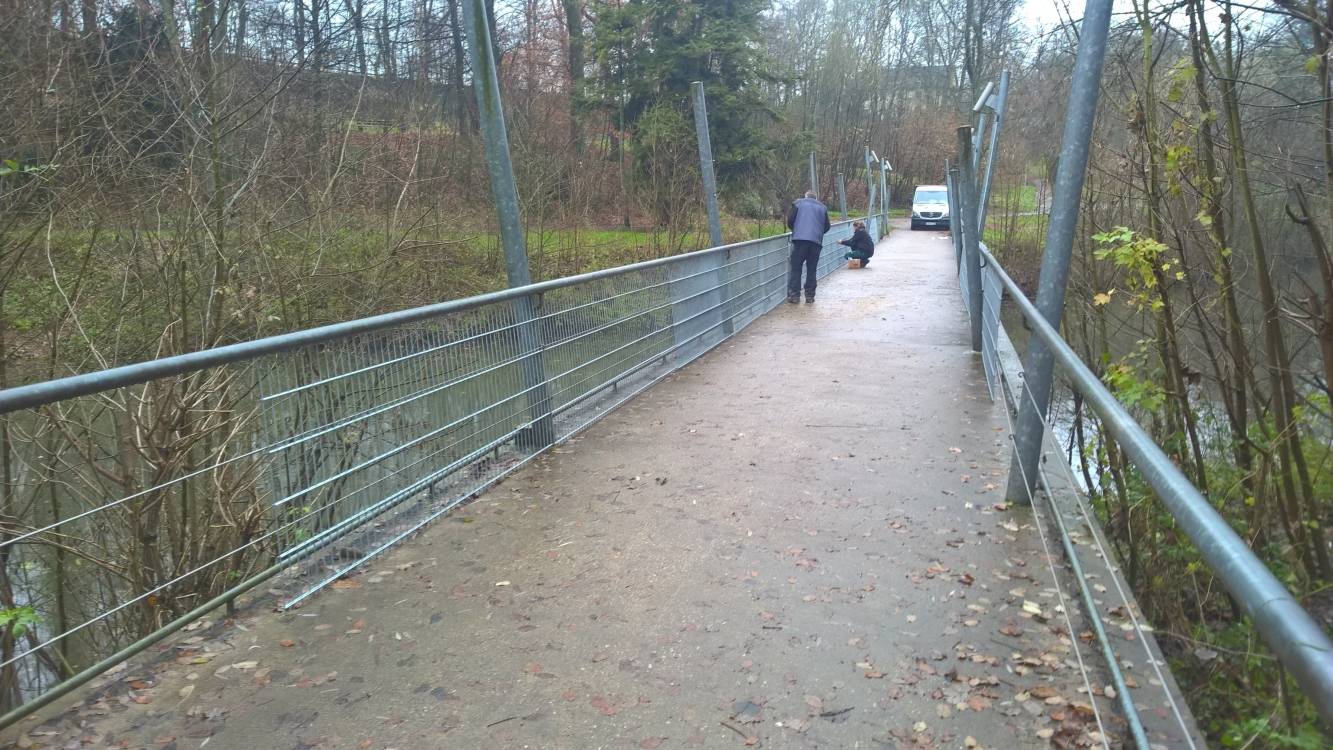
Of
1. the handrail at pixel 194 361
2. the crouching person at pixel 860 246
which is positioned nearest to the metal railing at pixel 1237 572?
the handrail at pixel 194 361

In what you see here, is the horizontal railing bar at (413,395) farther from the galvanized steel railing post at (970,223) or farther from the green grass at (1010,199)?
the green grass at (1010,199)

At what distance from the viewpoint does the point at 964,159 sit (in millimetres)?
9234

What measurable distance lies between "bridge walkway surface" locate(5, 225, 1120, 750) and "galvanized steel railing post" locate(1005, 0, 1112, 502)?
51 centimetres

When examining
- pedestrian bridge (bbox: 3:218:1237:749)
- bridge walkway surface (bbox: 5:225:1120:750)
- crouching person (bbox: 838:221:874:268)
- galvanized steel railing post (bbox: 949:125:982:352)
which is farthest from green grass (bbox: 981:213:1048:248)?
bridge walkway surface (bbox: 5:225:1120:750)

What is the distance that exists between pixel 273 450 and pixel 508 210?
→ 109 inches

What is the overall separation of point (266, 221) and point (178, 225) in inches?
46.6

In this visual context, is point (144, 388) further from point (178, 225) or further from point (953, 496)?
point (953, 496)

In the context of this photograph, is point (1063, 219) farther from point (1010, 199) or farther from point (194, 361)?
point (1010, 199)

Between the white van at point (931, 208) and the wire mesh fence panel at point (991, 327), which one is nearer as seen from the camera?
the wire mesh fence panel at point (991, 327)

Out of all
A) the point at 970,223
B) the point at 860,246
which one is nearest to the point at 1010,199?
the point at 860,246

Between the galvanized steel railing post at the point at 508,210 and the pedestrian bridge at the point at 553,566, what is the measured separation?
0.05m

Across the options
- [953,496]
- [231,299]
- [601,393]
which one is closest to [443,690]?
[953,496]

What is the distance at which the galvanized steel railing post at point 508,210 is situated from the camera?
604 cm

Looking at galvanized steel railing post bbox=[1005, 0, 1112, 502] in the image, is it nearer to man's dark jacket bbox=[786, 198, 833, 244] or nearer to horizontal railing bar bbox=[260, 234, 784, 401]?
horizontal railing bar bbox=[260, 234, 784, 401]
